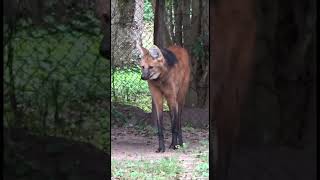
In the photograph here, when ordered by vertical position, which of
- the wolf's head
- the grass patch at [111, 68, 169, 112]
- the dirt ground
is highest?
the wolf's head

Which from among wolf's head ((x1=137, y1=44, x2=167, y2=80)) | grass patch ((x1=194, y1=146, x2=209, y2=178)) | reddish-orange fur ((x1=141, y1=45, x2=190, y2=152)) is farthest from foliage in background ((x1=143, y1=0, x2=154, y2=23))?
grass patch ((x1=194, y1=146, x2=209, y2=178))

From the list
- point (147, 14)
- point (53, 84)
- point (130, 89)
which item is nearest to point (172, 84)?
point (130, 89)

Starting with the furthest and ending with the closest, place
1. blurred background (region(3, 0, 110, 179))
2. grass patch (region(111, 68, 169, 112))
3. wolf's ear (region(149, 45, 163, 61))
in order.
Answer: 1. grass patch (region(111, 68, 169, 112))
2. wolf's ear (region(149, 45, 163, 61))
3. blurred background (region(3, 0, 110, 179))

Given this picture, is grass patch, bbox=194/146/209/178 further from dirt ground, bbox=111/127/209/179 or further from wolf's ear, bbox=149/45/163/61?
wolf's ear, bbox=149/45/163/61

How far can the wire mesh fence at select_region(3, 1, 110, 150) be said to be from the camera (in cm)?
195

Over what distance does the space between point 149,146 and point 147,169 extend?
154 centimetres

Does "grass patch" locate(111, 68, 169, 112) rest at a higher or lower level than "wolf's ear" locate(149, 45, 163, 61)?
lower

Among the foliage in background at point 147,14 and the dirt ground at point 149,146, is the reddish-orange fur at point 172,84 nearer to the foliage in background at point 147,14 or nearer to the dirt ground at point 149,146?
the dirt ground at point 149,146

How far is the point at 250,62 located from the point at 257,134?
0.23 m

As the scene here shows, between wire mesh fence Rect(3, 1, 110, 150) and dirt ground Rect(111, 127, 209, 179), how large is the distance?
2.97m

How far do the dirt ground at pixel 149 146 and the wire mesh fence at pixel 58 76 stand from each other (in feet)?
9.74

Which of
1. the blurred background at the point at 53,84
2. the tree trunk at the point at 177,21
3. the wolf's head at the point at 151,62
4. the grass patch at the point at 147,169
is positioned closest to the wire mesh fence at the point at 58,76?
the blurred background at the point at 53,84

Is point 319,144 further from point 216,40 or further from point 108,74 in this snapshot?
point 108,74

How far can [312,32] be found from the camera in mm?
2018
